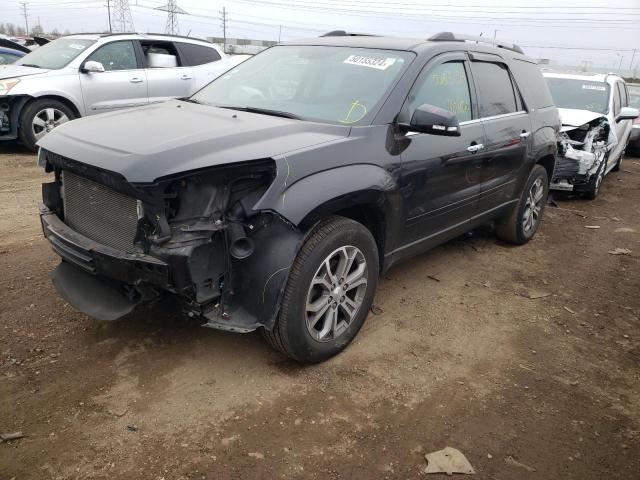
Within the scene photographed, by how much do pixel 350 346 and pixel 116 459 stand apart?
5.09 feet

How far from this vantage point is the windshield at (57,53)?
845cm

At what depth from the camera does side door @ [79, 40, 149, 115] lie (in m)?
8.41

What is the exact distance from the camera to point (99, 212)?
2902mm

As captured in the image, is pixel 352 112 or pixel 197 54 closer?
pixel 352 112

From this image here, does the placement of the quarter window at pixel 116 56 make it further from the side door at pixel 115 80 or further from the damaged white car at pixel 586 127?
the damaged white car at pixel 586 127

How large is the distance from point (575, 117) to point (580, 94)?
3.82 ft

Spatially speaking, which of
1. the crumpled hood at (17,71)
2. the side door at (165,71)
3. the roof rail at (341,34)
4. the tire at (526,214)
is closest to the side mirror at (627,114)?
the tire at (526,214)

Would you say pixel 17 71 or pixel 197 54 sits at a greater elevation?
pixel 197 54

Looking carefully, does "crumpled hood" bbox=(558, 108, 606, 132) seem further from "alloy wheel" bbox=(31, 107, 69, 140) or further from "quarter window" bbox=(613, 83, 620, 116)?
"alloy wheel" bbox=(31, 107, 69, 140)

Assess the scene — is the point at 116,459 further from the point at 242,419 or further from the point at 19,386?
the point at 19,386

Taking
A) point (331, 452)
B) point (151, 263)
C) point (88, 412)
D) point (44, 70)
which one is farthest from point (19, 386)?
point (44, 70)

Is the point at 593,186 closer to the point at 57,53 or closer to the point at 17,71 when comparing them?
the point at 57,53

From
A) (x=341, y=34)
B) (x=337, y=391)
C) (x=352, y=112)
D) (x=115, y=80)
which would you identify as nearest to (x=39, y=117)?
(x=115, y=80)

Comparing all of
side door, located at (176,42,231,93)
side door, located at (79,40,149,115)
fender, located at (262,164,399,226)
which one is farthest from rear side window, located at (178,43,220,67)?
fender, located at (262,164,399,226)
